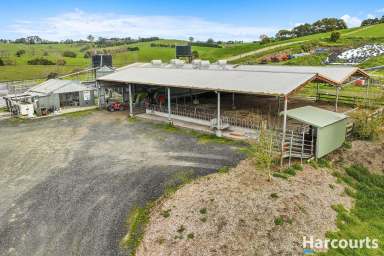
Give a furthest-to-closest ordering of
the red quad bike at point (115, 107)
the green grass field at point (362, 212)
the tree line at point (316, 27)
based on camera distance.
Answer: the tree line at point (316, 27)
the red quad bike at point (115, 107)
the green grass field at point (362, 212)

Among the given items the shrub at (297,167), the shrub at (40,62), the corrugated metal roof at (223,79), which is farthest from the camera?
the shrub at (40,62)

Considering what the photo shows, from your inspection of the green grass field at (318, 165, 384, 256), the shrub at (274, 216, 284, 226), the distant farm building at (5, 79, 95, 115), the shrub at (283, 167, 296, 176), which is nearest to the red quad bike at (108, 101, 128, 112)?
the distant farm building at (5, 79, 95, 115)

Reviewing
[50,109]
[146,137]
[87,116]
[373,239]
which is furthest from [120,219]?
[50,109]

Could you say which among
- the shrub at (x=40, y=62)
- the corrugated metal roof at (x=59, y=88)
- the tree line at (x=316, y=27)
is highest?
the tree line at (x=316, y=27)

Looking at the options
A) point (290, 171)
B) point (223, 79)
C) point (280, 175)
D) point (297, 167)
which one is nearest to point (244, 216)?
point (280, 175)

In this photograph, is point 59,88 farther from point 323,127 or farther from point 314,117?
point 323,127

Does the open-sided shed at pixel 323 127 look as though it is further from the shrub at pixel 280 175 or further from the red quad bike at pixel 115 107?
the red quad bike at pixel 115 107

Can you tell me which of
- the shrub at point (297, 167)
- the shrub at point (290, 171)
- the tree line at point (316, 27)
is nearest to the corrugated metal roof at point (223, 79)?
the shrub at point (297, 167)

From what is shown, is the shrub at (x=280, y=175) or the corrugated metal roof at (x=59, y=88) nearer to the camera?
the shrub at (x=280, y=175)
